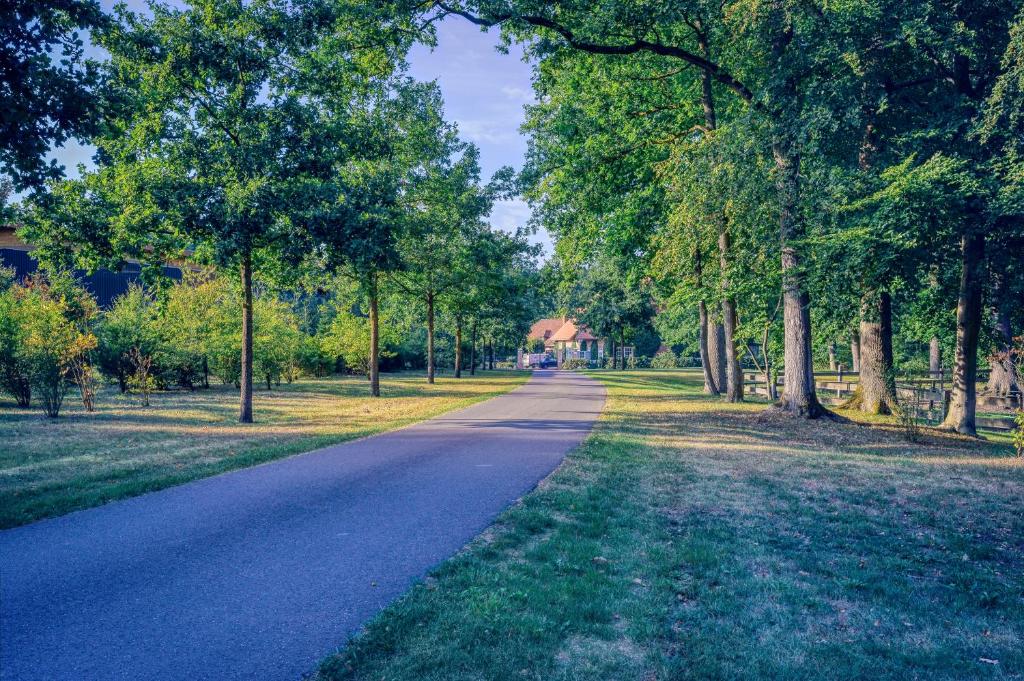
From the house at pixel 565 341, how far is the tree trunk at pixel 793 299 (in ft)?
200

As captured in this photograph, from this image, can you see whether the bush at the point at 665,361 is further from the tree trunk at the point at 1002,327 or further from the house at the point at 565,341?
the tree trunk at the point at 1002,327

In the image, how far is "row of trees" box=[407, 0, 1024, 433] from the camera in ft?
35.6

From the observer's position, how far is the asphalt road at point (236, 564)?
3.36 m

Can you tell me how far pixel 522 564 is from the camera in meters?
4.70

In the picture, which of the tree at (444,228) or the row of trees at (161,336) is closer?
the row of trees at (161,336)

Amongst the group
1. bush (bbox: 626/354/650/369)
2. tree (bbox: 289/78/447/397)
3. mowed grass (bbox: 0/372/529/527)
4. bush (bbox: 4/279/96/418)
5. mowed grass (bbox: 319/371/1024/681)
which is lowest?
mowed grass (bbox: 319/371/1024/681)

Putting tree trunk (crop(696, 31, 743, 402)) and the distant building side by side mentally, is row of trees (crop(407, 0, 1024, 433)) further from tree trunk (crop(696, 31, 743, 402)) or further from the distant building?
the distant building

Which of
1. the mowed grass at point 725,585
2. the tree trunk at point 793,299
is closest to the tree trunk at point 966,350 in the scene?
the tree trunk at point 793,299

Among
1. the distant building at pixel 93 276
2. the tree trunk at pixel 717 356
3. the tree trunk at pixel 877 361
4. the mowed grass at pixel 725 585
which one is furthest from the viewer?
the distant building at pixel 93 276

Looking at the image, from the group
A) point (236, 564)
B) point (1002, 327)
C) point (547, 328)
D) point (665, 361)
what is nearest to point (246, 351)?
point (236, 564)

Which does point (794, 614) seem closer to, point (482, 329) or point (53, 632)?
point (53, 632)

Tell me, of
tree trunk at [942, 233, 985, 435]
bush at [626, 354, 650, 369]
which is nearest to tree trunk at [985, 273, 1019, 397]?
tree trunk at [942, 233, 985, 435]

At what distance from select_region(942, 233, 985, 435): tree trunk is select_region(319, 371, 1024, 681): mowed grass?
5839 mm

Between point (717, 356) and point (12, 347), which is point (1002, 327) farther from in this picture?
point (12, 347)
